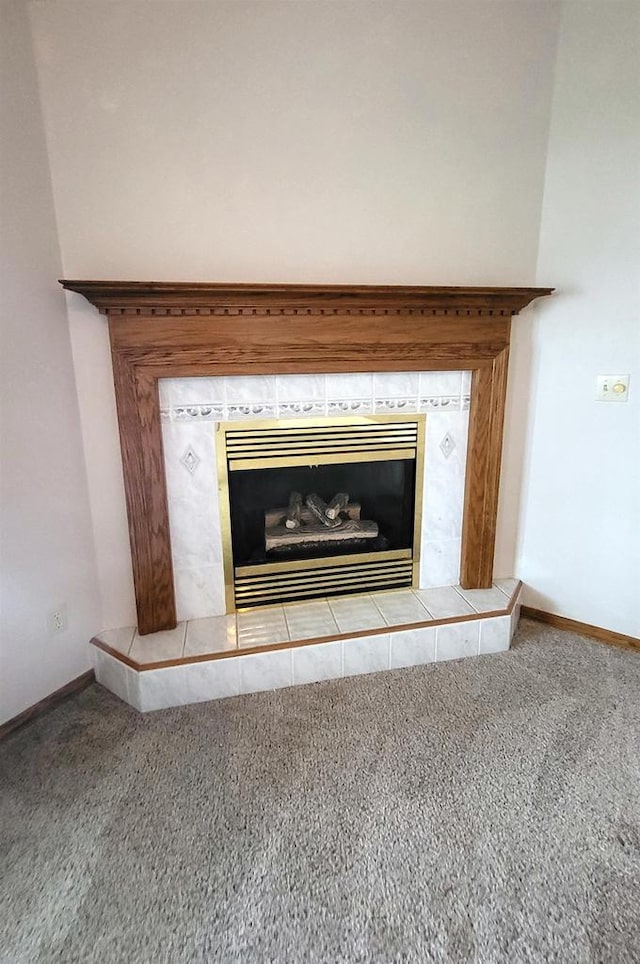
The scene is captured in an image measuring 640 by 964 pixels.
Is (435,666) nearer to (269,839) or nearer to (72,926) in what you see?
(269,839)

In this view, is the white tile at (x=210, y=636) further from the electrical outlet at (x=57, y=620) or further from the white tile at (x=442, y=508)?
the white tile at (x=442, y=508)

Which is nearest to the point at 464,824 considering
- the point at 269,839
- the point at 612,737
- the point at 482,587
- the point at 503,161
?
the point at 269,839

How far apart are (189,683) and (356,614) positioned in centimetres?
71

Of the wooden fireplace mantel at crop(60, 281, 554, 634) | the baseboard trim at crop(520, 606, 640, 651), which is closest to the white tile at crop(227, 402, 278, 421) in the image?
the wooden fireplace mantel at crop(60, 281, 554, 634)

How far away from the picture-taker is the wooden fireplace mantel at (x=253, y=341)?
5.49 ft

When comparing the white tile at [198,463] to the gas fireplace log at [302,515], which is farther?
the gas fireplace log at [302,515]

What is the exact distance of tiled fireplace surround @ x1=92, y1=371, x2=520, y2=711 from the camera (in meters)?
1.83

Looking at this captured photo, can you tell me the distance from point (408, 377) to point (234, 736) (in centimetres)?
149

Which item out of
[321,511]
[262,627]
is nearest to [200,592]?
[262,627]

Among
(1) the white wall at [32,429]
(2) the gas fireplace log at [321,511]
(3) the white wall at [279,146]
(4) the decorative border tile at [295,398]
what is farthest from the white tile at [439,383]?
(1) the white wall at [32,429]

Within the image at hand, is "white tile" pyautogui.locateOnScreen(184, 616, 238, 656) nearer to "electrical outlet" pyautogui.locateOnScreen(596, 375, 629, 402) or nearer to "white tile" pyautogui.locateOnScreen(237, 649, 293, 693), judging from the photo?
"white tile" pyautogui.locateOnScreen(237, 649, 293, 693)

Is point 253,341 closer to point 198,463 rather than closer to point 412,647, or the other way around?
point 198,463

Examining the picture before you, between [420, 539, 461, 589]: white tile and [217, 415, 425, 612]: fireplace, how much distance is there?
1.9 inches

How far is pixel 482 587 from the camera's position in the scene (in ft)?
7.38
